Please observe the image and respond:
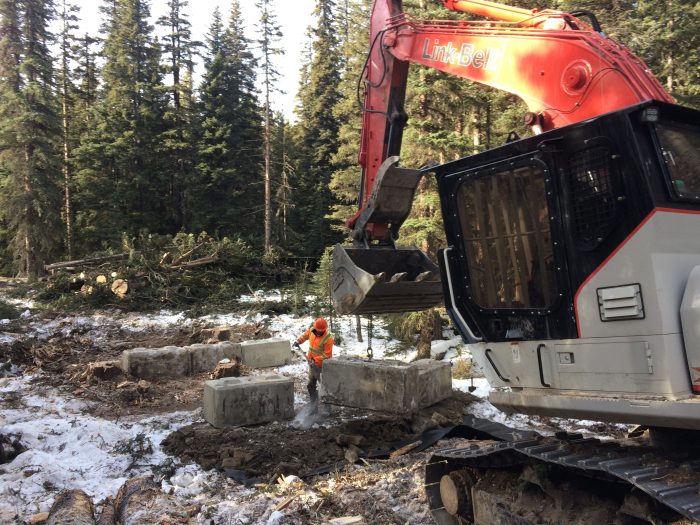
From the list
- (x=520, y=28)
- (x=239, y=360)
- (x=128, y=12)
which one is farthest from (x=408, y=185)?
(x=128, y=12)

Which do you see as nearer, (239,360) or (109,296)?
(239,360)

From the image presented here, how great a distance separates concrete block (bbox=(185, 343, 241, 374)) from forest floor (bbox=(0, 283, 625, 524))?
263mm

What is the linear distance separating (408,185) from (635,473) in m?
3.94

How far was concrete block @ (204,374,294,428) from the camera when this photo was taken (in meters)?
7.72

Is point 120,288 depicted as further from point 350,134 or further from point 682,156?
point 682,156

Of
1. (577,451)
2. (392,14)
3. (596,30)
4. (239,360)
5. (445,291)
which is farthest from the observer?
(239,360)

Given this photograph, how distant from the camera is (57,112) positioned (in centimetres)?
2645

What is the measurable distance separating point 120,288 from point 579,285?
17.0 metres

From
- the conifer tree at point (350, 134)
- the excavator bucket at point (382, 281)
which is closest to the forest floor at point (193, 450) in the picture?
the excavator bucket at point (382, 281)

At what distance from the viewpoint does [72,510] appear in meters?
4.56

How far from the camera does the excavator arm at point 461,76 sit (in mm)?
3916

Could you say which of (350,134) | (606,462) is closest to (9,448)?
(606,462)

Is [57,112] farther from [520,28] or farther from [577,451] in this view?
[577,451]

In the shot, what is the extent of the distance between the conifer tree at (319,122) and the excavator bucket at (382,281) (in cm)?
2888
